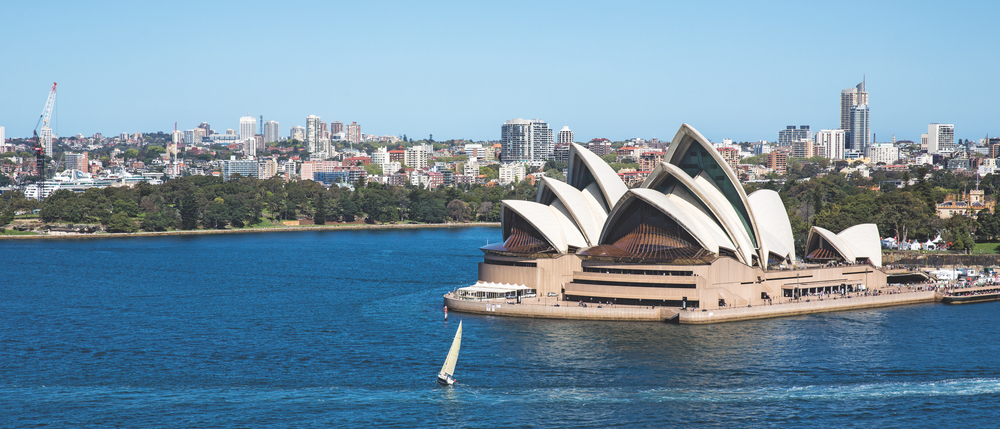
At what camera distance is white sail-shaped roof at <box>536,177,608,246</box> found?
49.8 metres

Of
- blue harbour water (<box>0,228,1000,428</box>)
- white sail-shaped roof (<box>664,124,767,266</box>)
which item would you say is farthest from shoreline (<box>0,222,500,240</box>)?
white sail-shaped roof (<box>664,124,767,266</box>)

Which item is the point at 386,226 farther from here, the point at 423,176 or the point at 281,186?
the point at 423,176

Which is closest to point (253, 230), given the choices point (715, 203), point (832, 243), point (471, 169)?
point (715, 203)

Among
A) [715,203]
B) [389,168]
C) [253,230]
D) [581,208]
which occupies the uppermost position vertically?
[389,168]

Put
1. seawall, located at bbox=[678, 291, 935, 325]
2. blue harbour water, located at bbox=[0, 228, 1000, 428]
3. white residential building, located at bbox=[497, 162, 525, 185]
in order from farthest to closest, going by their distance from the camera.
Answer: white residential building, located at bbox=[497, 162, 525, 185] < seawall, located at bbox=[678, 291, 935, 325] < blue harbour water, located at bbox=[0, 228, 1000, 428]

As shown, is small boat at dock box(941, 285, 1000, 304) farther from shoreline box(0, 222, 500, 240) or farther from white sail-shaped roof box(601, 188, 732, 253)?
shoreline box(0, 222, 500, 240)

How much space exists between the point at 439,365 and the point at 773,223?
78.0 ft

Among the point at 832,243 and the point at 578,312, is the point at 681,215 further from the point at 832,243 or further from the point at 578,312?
the point at 832,243

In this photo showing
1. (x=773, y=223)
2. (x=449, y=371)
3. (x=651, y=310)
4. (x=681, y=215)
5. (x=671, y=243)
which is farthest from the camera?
(x=773, y=223)

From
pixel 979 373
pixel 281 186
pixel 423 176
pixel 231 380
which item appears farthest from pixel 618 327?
pixel 423 176

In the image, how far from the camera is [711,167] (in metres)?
49.0

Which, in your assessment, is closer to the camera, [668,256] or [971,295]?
[668,256]

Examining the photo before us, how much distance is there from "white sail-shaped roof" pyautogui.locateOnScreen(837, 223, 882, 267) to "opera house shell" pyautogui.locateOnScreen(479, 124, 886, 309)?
0.07 metres

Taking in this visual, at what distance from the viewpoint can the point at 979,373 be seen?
33969mm
